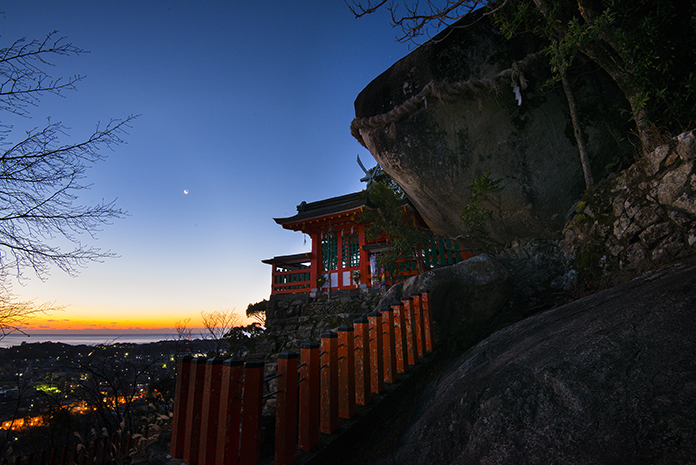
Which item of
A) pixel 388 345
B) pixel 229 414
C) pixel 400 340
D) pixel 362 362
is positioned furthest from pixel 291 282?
pixel 229 414

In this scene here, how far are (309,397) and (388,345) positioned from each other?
131 cm

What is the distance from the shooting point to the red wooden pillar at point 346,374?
303 centimetres

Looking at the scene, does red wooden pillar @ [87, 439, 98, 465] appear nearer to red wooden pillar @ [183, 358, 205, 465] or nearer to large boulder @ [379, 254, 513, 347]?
red wooden pillar @ [183, 358, 205, 465]

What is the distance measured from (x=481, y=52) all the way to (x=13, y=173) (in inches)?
356

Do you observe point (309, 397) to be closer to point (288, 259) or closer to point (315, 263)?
point (315, 263)

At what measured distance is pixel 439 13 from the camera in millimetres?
5586

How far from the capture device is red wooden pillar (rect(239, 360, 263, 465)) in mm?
2213

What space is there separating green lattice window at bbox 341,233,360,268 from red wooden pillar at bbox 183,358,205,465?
10793 millimetres

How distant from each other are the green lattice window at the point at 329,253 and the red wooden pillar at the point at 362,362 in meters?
9.84

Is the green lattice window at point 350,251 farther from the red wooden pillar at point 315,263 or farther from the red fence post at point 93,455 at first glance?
the red fence post at point 93,455

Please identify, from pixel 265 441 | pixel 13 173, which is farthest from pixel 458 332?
pixel 13 173

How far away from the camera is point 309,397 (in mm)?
2643

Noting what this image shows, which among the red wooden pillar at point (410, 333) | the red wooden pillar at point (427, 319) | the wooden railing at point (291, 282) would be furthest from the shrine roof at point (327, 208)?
the red wooden pillar at point (410, 333)

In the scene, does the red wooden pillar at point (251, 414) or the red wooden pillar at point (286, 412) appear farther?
the red wooden pillar at point (286, 412)
